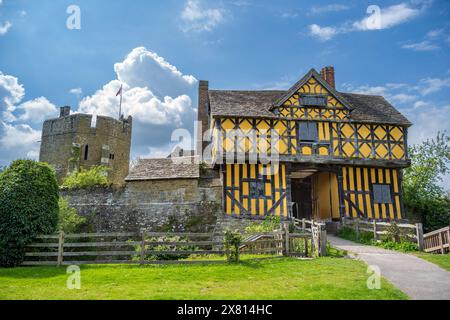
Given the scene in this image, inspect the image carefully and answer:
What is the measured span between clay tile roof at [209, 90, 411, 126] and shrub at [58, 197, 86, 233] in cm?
919

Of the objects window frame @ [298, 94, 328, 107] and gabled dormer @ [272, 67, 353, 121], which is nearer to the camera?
gabled dormer @ [272, 67, 353, 121]

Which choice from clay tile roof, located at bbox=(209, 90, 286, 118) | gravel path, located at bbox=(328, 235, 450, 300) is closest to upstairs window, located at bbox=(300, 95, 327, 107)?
clay tile roof, located at bbox=(209, 90, 286, 118)

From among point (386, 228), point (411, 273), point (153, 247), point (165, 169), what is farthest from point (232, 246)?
point (165, 169)

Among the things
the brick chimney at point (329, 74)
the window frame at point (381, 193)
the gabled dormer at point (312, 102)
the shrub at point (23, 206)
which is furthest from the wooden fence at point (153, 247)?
the brick chimney at point (329, 74)

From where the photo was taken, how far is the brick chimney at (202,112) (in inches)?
936

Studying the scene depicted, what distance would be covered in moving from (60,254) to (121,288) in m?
4.64

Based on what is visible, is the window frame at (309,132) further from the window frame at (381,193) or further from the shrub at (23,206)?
the shrub at (23,206)

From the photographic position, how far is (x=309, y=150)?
65.5ft

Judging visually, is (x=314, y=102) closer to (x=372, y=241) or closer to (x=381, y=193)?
(x=381, y=193)

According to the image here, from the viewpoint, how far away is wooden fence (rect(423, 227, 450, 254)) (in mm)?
12438

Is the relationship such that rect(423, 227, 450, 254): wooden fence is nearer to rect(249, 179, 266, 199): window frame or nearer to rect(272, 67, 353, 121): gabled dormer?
rect(249, 179, 266, 199): window frame

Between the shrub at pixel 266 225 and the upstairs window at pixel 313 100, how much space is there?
6.97 m
